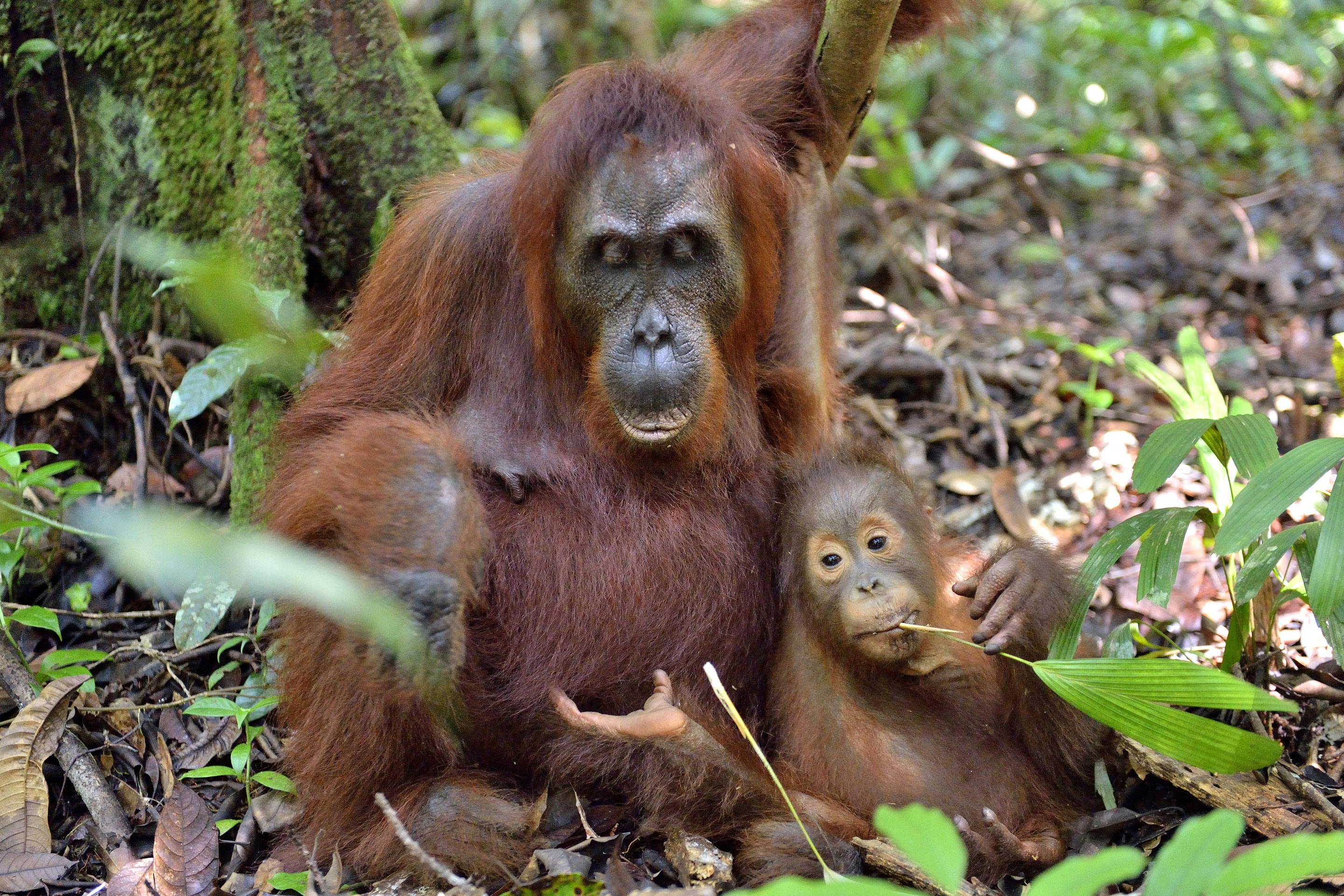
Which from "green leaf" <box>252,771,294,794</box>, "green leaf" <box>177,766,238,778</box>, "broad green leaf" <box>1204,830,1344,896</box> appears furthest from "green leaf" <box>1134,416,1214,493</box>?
"green leaf" <box>177,766,238,778</box>

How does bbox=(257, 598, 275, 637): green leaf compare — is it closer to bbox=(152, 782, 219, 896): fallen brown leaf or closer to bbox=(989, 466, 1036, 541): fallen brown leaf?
bbox=(152, 782, 219, 896): fallen brown leaf

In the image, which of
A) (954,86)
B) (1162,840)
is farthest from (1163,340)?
(1162,840)

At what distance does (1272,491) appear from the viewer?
2334 mm

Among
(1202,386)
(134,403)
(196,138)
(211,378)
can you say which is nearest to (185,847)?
(211,378)

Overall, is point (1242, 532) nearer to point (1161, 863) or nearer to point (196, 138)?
point (1161, 863)

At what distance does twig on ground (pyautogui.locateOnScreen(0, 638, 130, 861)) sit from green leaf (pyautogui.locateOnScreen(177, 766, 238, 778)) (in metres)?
0.17

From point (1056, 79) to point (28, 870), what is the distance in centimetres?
679

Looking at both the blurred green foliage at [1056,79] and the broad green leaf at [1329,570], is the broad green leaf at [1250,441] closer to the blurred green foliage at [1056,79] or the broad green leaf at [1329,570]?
the broad green leaf at [1329,570]

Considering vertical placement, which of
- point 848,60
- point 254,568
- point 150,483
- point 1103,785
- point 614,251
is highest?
point 848,60

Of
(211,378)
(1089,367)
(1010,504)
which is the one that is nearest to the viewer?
(211,378)

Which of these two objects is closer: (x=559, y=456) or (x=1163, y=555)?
(x=1163, y=555)

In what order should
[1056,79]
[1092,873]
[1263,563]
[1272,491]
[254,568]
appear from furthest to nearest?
1. [1056,79]
2. [1263,563]
3. [1272,491]
4. [254,568]
5. [1092,873]

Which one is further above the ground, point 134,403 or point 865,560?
point 134,403

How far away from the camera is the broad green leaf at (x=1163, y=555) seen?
2.60 meters
